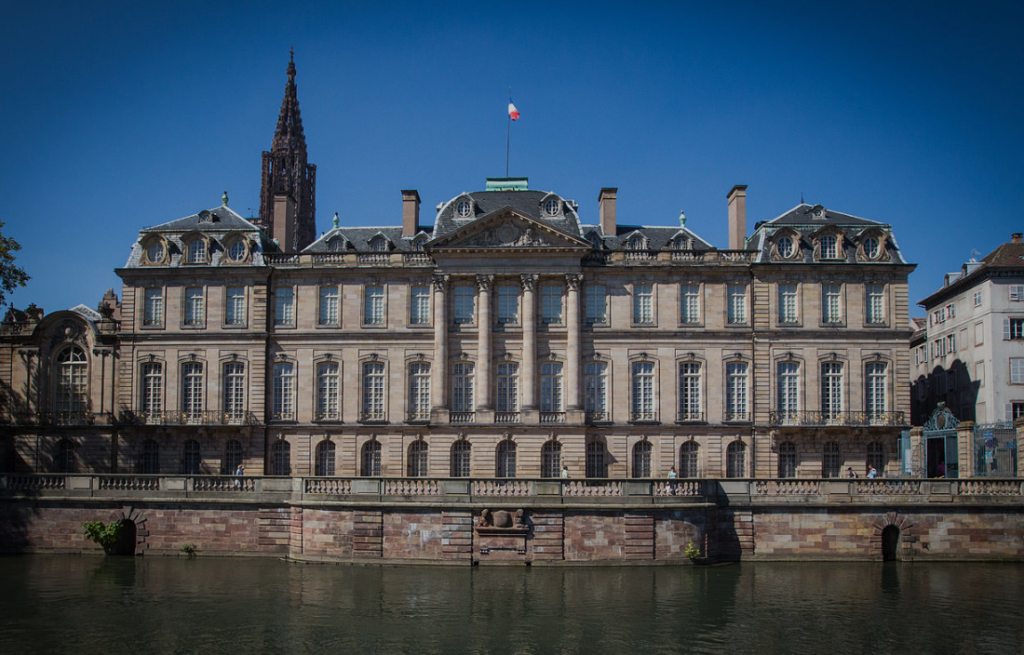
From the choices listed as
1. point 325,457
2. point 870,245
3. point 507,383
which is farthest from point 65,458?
point 870,245

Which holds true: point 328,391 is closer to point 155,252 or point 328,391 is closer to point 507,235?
point 155,252

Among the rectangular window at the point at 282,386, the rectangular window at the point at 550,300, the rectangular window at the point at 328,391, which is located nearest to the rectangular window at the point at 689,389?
the rectangular window at the point at 550,300

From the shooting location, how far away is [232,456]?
45.0 meters

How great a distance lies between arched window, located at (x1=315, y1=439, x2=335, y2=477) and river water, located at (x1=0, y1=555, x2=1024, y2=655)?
11.0 metres

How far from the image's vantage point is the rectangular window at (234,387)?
147 feet

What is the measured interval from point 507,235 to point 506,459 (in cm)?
990

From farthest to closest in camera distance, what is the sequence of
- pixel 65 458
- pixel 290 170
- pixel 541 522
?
pixel 290 170 → pixel 65 458 → pixel 541 522

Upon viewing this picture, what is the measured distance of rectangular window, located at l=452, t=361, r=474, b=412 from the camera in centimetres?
4459

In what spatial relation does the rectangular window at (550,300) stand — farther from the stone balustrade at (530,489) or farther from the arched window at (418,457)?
the stone balustrade at (530,489)

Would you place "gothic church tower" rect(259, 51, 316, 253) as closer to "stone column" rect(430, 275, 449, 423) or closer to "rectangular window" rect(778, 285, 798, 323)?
"stone column" rect(430, 275, 449, 423)

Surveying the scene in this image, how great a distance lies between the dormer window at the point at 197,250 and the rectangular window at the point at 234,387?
498 cm

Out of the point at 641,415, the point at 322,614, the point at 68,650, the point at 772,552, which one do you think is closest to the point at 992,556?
the point at 772,552

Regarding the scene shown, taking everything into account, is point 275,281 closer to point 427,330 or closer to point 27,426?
point 427,330

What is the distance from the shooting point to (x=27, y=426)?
148ft
